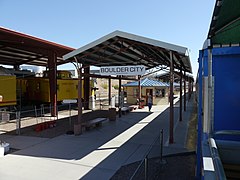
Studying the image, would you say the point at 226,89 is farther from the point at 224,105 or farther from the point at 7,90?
the point at 7,90

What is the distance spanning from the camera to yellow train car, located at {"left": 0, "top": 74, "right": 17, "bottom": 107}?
15776 millimetres

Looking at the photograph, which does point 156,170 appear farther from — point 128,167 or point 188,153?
point 188,153

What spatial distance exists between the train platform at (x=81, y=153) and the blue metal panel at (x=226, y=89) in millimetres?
3193

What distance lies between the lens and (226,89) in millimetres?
4488

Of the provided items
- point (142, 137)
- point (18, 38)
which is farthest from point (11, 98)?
point (142, 137)

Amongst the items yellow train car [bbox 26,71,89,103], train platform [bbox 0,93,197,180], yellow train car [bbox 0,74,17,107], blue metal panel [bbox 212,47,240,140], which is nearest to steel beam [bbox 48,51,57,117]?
yellow train car [bbox 0,74,17,107]

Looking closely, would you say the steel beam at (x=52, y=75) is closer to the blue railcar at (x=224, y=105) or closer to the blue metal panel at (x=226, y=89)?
the blue railcar at (x=224, y=105)

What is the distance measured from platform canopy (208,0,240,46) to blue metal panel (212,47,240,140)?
1842mm

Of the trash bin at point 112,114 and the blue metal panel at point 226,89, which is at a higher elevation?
the blue metal panel at point 226,89

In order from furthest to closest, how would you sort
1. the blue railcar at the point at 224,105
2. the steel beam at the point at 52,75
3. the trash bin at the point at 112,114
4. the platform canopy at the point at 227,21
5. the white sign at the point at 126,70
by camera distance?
the steel beam at the point at 52,75 < the trash bin at the point at 112,114 < the white sign at the point at 126,70 < the platform canopy at the point at 227,21 < the blue railcar at the point at 224,105

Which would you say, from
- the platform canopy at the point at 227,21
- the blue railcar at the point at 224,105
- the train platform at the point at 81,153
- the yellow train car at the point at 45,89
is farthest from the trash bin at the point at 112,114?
the blue railcar at the point at 224,105

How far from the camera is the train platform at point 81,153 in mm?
5801

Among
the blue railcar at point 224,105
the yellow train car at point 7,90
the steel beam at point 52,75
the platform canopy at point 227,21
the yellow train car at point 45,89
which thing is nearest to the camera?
the blue railcar at point 224,105

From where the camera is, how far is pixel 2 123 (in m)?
13.0
